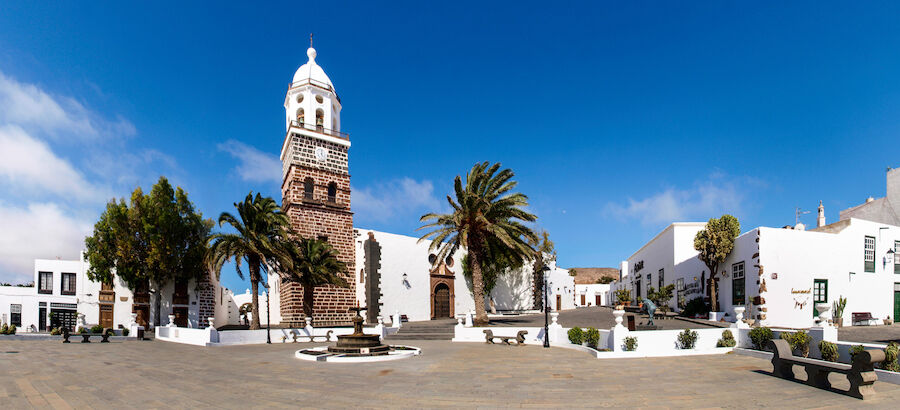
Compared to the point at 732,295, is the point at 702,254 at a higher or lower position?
higher

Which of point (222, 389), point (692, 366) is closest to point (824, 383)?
point (692, 366)

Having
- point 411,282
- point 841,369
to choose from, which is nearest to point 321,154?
point 411,282

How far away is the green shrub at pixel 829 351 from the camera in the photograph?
10891 millimetres

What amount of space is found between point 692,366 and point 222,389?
1064 cm

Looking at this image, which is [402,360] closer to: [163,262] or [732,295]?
[732,295]

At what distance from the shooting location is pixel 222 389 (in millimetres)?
8906

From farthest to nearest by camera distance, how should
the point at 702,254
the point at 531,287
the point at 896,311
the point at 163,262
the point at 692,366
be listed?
the point at 531,287 → the point at 163,262 → the point at 702,254 → the point at 896,311 → the point at 692,366

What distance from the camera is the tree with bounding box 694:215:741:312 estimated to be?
2308 centimetres

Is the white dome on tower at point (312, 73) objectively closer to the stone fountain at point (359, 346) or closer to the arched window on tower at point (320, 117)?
the arched window on tower at point (320, 117)

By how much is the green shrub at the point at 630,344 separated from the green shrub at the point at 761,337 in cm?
336

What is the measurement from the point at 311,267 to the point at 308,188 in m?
5.88

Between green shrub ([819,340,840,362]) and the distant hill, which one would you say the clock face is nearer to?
green shrub ([819,340,840,362])

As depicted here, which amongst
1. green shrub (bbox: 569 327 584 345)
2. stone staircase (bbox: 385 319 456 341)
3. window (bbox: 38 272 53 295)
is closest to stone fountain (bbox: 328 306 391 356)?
green shrub (bbox: 569 327 584 345)

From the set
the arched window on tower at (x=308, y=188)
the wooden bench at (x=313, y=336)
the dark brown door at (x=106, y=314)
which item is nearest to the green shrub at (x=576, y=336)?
the wooden bench at (x=313, y=336)
